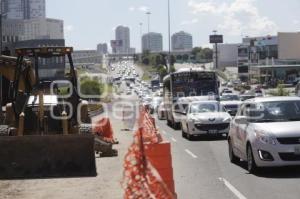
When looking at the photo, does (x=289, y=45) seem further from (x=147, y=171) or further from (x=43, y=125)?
(x=147, y=171)

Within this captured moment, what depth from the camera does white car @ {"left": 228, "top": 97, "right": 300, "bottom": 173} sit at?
12406 millimetres

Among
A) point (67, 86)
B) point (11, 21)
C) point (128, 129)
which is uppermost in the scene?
point (11, 21)

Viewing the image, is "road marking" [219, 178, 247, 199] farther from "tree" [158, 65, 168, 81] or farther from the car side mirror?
"tree" [158, 65, 168, 81]

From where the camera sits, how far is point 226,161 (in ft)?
51.7

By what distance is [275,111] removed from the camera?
542 inches

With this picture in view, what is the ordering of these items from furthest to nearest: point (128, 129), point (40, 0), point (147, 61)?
A: point (147, 61)
point (40, 0)
point (128, 129)

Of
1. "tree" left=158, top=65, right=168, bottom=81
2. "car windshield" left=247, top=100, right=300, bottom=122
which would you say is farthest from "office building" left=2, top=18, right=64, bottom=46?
"car windshield" left=247, top=100, right=300, bottom=122

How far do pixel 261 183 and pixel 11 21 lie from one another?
7336cm

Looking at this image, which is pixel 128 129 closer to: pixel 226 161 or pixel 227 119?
pixel 227 119

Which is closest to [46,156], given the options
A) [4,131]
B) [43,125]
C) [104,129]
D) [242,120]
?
[43,125]

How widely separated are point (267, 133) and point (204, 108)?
12919mm

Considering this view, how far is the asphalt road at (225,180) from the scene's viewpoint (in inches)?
418

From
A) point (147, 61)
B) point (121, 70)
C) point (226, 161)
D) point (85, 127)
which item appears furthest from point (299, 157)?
point (147, 61)

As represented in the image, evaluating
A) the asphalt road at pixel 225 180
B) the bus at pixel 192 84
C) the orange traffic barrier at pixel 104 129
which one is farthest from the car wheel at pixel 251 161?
the bus at pixel 192 84
